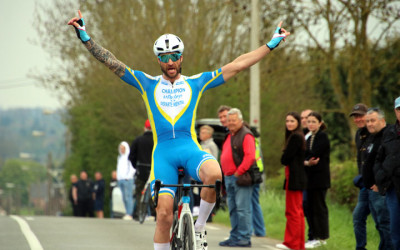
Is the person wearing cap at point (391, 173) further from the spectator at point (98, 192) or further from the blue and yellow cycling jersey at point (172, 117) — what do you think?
the spectator at point (98, 192)

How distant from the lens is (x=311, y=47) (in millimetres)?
25000

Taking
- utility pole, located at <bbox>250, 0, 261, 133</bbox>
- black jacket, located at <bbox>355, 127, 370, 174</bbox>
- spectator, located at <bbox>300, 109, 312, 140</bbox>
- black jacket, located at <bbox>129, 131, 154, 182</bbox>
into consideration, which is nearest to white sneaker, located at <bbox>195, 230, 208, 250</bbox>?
black jacket, located at <bbox>355, 127, 370, 174</bbox>

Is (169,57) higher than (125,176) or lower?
higher

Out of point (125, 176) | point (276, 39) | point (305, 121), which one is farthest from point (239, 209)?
point (125, 176)

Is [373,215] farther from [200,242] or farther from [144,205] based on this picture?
[144,205]

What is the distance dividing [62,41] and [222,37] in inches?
421

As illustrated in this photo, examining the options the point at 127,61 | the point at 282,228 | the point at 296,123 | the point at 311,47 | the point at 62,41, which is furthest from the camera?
the point at 62,41

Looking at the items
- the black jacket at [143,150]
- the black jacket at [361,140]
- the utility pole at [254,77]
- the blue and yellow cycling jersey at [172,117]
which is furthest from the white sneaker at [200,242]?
the utility pole at [254,77]

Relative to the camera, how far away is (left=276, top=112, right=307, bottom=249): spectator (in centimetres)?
1215

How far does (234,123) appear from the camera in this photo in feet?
41.0

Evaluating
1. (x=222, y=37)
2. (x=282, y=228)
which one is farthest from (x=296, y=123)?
(x=222, y=37)

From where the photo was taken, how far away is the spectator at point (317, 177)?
1254 cm

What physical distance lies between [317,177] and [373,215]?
191 centimetres

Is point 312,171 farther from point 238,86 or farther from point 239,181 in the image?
point 238,86
